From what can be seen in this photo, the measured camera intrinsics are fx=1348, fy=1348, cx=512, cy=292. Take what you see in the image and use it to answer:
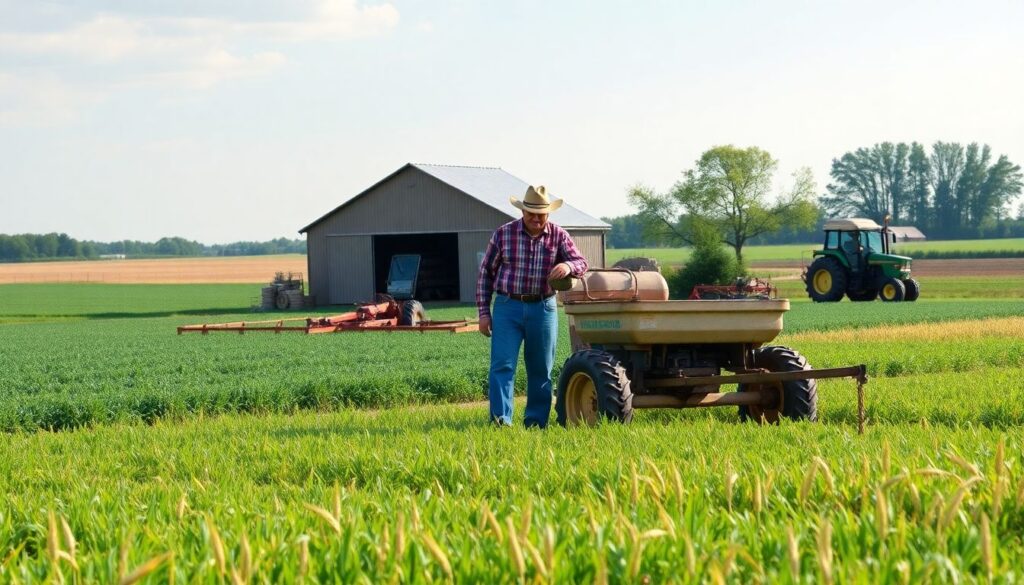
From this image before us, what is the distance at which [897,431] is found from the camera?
9211mm

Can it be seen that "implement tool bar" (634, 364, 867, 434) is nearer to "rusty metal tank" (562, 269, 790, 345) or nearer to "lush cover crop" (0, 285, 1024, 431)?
"rusty metal tank" (562, 269, 790, 345)

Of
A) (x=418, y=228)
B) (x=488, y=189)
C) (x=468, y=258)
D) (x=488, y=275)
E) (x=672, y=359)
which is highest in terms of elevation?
(x=488, y=189)

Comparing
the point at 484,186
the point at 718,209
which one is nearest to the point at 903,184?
the point at 718,209

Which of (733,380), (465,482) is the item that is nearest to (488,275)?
(733,380)

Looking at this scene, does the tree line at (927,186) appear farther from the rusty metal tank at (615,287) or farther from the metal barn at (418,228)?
the rusty metal tank at (615,287)

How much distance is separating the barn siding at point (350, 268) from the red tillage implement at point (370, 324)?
16197 millimetres

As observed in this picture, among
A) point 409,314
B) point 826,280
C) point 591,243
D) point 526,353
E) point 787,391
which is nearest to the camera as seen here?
point 787,391

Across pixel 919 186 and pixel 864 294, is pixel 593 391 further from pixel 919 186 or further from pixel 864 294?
pixel 919 186

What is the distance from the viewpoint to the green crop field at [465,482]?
→ 13.5ft

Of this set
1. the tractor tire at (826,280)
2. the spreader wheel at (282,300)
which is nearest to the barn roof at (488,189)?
the spreader wheel at (282,300)

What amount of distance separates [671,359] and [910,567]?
795cm

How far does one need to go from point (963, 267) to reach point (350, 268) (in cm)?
5226

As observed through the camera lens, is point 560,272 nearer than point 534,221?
Yes

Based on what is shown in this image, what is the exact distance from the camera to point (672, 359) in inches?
466
